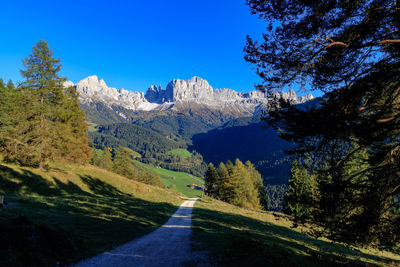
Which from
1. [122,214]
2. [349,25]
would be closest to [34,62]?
[122,214]

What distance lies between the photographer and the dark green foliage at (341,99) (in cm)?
734

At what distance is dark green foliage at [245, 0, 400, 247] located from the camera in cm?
734

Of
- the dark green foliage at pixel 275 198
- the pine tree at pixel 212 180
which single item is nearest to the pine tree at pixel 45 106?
the pine tree at pixel 212 180

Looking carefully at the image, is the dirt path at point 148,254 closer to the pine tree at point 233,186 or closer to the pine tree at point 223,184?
the pine tree at point 233,186

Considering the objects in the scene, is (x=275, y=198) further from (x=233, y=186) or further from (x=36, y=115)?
(x=36, y=115)

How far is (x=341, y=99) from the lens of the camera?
7.91m

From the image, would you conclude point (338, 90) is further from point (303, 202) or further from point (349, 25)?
point (303, 202)

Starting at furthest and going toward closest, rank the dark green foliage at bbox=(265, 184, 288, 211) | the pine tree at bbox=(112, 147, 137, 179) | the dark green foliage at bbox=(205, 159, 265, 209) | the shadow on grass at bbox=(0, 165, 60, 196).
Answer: the dark green foliage at bbox=(265, 184, 288, 211)
the pine tree at bbox=(112, 147, 137, 179)
the dark green foliage at bbox=(205, 159, 265, 209)
the shadow on grass at bbox=(0, 165, 60, 196)

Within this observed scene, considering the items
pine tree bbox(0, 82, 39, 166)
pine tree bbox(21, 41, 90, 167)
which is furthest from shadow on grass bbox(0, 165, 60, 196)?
pine tree bbox(21, 41, 90, 167)

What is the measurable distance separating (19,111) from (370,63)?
39191 mm

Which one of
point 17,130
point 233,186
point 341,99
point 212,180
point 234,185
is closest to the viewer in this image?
point 341,99

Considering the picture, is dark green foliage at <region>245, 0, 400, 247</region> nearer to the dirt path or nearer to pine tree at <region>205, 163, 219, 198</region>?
the dirt path

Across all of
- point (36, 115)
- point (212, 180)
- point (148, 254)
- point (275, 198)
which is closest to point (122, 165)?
point (212, 180)

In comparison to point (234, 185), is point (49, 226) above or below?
below
